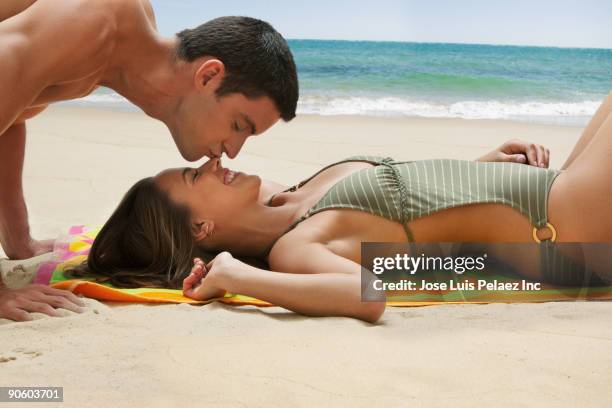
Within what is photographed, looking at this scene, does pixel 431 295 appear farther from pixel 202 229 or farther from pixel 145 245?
pixel 145 245

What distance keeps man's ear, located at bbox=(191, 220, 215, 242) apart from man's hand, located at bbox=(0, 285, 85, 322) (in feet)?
1.82

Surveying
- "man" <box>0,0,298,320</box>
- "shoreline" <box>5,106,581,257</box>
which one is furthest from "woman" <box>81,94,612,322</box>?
"shoreline" <box>5,106,581,257</box>

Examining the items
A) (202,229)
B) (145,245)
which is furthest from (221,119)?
(145,245)

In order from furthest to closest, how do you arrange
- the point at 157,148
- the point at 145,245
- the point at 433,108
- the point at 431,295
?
1. the point at 433,108
2. the point at 157,148
3. the point at 145,245
4. the point at 431,295

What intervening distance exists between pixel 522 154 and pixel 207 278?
1.55 meters

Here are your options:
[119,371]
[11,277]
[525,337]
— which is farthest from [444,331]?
[11,277]

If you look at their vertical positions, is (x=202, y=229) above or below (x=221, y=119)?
below

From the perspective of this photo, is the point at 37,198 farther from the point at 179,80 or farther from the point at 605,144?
the point at 605,144

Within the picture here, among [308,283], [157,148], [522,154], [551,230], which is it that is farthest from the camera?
[157,148]

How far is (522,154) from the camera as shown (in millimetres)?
3584

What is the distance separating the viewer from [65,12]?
2992mm

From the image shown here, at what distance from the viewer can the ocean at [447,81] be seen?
508 inches

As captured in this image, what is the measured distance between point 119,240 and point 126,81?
2.30ft

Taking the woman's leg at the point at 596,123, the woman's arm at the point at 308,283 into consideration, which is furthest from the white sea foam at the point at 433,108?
the woman's arm at the point at 308,283
